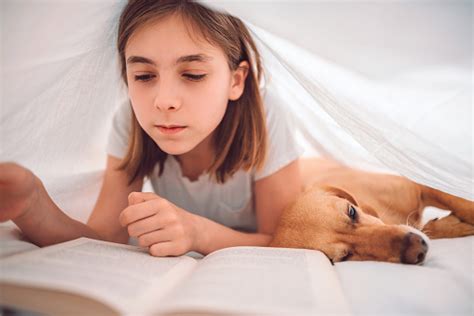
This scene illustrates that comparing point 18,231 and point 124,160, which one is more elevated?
point 124,160

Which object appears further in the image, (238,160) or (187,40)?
(238,160)

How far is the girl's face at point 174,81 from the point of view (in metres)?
1.24

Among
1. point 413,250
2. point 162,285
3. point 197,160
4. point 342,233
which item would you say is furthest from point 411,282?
point 197,160

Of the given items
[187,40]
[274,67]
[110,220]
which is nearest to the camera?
[187,40]

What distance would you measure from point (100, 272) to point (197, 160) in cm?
89

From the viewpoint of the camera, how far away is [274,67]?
1538 mm

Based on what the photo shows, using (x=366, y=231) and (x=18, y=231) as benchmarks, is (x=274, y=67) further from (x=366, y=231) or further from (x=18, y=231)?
(x=18, y=231)

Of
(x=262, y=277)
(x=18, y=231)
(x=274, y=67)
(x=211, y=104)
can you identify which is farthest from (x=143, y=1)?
(x=262, y=277)

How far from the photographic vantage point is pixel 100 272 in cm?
94

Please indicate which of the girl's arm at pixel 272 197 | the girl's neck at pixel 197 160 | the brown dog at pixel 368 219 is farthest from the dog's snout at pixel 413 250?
the girl's neck at pixel 197 160

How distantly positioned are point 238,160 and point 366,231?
1.84 ft

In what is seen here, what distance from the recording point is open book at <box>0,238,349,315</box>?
0.80 metres

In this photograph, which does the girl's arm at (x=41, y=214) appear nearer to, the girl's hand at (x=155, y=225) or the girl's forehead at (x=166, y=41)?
the girl's hand at (x=155, y=225)

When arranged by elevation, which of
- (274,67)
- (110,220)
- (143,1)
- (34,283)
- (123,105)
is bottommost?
(110,220)
